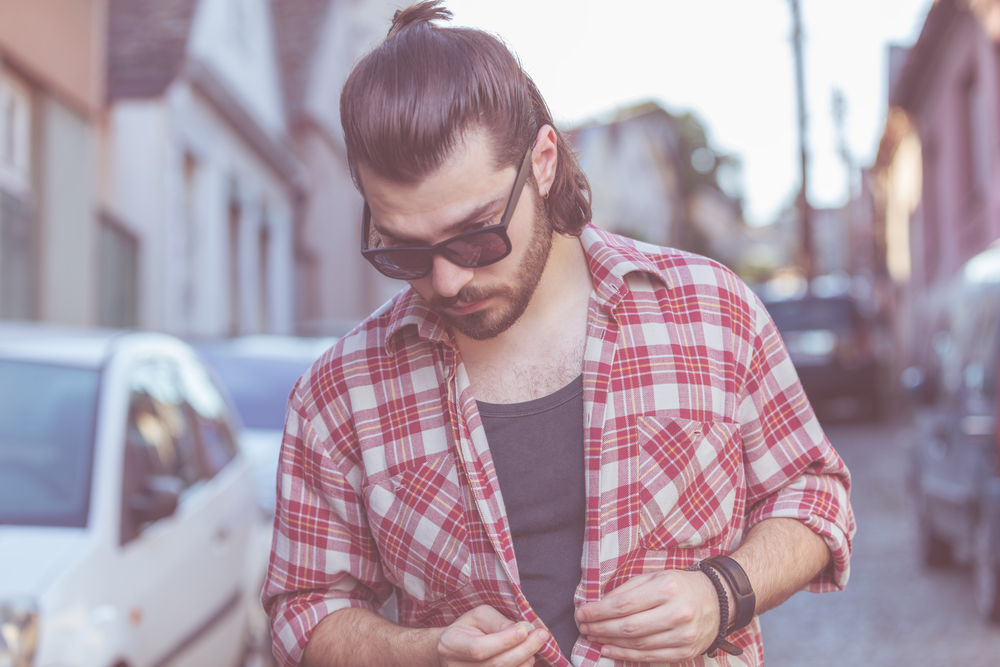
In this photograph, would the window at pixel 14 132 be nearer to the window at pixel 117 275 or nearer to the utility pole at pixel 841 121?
the window at pixel 117 275

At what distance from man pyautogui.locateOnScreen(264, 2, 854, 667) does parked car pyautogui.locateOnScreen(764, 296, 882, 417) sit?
1442cm

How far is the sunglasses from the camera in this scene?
1.91 m

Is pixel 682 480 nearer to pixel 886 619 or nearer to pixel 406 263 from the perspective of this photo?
pixel 406 263

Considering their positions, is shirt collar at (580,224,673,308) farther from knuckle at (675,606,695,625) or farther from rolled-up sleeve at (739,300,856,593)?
knuckle at (675,606,695,625)

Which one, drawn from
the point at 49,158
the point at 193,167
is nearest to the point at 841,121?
the point at 193,167

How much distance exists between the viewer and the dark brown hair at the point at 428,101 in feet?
6.09

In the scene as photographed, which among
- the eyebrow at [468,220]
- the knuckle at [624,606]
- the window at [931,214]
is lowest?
the knuckle at [624,606]

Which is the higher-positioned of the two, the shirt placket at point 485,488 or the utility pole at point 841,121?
the utility pole at point 841,121

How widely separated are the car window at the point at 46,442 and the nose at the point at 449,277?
2.16m

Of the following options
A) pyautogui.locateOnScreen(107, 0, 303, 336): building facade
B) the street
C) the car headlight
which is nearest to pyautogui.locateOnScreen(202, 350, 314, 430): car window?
the street

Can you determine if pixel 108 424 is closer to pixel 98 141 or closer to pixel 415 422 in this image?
pixel 415 422

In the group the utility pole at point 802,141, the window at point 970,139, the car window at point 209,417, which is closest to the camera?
the car window at point 209,417

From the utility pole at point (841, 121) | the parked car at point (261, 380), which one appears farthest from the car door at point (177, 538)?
the utility pole at point (841, 121)

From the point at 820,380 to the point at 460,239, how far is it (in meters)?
15.0
